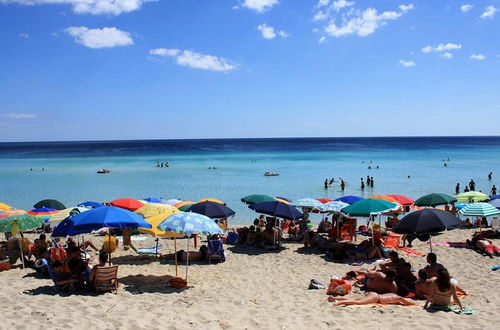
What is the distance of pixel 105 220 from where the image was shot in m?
8.27

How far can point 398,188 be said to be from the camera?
33.3 metres

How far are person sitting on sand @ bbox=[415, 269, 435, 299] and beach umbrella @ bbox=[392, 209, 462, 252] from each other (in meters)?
1.82

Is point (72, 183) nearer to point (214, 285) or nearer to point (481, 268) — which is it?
point (214, 285)

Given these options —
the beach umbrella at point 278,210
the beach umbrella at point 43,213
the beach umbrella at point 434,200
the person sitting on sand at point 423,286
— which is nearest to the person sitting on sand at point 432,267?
the person sitting on sand at point 423,286

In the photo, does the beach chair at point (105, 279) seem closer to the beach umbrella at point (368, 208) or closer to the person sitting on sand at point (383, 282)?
the person sitting on sand at point (383, 282)

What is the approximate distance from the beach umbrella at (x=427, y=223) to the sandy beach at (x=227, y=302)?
1291 millimetres

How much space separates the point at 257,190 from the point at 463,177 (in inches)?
888

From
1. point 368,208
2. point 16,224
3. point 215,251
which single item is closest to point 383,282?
point 368,208

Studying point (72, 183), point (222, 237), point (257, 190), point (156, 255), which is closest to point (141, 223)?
point (156, 255)

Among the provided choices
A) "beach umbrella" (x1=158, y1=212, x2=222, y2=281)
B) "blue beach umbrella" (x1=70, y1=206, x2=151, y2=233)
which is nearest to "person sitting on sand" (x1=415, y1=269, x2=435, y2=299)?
"beach umbrella" (x1=158, y1=212, x2=222, y2=281)

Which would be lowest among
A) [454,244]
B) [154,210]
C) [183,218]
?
[454,244]

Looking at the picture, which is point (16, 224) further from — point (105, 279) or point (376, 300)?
point (376, 300)

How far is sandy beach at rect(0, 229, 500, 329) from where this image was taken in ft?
19.8

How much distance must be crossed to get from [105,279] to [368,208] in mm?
7401
